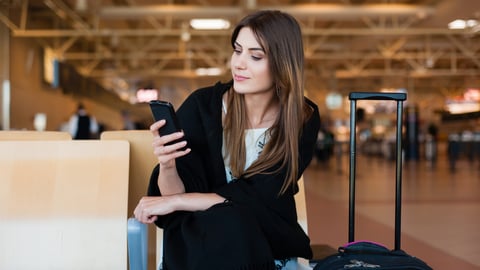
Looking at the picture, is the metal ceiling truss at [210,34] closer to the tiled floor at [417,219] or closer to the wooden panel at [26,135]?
the tiled floor at [417,219]

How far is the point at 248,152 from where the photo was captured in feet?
6.01

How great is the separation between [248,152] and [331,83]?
30.1 metres

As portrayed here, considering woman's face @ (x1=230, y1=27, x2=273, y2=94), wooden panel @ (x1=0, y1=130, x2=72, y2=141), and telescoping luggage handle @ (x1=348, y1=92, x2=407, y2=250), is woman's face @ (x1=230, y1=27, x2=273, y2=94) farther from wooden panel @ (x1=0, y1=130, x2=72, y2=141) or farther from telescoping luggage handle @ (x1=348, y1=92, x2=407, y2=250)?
wooden panel @ (x1=0, y1=130, x2=72, y2=141)

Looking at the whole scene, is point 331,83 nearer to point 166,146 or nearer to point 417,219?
point 417,219

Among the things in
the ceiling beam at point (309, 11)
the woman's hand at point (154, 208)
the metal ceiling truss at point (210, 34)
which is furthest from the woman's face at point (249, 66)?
the ceiling beam at point (309, 11)

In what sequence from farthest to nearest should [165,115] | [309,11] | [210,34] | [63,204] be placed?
1. [210,34]
2. [309,11]
3. [63,204]
4. [165,115]

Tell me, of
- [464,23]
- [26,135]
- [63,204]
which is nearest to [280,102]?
[63,204]

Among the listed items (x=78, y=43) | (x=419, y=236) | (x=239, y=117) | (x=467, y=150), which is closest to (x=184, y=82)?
(x=78, y=43)

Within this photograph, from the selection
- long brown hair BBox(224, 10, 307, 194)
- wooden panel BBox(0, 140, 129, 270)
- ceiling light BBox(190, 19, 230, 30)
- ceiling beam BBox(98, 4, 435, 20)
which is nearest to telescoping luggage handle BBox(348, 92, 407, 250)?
long brown hair BBox(224, 10, 307, 194)

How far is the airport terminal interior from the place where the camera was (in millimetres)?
5527

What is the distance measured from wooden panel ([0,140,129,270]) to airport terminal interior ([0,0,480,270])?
3 cm

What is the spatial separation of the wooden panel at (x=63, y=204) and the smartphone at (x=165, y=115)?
2.84ft

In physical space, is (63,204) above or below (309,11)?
below

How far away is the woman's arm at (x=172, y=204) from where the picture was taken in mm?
1635
